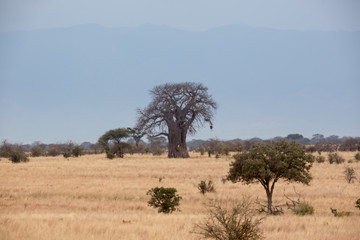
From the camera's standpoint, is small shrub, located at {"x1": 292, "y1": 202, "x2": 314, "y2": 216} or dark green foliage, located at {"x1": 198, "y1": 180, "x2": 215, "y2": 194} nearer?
small shrub, located at {"x1": 292, "y1": 202, "x2": 314, "y2": 216}

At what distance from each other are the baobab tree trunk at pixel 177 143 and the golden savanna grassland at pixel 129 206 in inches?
785

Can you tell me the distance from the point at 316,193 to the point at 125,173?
17851 mm

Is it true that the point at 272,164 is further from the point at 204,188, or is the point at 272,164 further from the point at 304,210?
the point at 204,188

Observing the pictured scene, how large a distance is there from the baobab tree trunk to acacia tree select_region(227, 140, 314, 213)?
139ft

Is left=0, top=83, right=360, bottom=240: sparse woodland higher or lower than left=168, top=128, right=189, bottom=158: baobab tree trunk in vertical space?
lower

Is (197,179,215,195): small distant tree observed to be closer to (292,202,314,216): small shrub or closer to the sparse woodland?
the sparse woodland

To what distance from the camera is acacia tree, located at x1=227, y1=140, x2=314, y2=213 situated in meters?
19.7

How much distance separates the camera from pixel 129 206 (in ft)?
67.4

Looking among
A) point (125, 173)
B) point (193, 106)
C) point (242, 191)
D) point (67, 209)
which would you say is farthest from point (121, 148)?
point (67, 209)

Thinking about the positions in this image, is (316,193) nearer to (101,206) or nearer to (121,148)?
(101,206)

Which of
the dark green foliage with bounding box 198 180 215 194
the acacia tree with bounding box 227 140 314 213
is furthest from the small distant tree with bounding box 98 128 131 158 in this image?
the acacia tree with bounding box 227 140 314 213

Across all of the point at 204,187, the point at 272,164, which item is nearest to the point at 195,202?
the point at 204,187

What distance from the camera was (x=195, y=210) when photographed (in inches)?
775

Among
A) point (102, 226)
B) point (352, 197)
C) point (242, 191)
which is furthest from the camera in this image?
point (242, 191)
